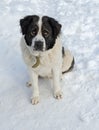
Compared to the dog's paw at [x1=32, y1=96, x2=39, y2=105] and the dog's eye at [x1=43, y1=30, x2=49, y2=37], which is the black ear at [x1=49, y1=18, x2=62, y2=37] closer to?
the dog's eye at [x1=43, y1=30, x2=49, y2=37]

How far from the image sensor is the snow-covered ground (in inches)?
170

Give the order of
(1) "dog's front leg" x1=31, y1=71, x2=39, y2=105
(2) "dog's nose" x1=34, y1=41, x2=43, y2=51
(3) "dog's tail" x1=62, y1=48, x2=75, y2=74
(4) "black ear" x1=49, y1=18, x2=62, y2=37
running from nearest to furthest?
(2) "dog's nose" x1=34, y1=41, x2=43, y2=51, (4) "black ear" x1=49, y1=18, x2=62, y2=37, (1) "dog's front leg" x1=31, y1=71, x2=39, y2=105, (3) "dog's tail" x1=62, y1=48, x2=75, y2=74

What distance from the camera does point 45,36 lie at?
4023mm

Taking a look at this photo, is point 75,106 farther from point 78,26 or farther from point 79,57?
point 78,26

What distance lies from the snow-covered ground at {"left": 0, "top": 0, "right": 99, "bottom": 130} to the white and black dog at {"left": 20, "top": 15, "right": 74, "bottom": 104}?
172mm

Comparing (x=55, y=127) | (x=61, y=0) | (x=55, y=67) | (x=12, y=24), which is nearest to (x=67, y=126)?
(x=55, y=127)

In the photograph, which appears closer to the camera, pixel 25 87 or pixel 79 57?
pixel 25 87

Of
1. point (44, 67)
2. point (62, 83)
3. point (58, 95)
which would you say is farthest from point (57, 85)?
point (44, 67)

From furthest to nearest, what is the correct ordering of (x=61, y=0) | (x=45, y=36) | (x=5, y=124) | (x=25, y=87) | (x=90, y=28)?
(x=61, y=0) < (x=90, y=28) < (x=25, y=87) < (x=5, y=124) < (x=45, y=36)

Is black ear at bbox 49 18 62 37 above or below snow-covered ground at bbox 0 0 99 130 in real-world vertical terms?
above

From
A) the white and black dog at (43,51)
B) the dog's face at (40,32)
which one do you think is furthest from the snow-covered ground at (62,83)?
the dog's face at (40,32)

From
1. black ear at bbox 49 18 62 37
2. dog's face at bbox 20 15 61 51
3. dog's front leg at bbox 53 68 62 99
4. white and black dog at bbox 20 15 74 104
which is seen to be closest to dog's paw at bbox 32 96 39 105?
white and black dog at bbox 20 15 74 104

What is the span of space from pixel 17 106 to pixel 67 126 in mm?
764

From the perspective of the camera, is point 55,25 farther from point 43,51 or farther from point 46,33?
point 43,51
